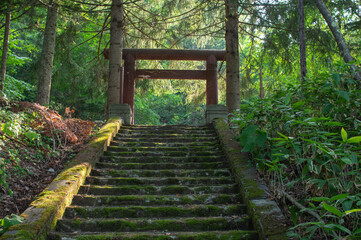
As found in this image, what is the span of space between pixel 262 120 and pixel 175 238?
2439 millimetres

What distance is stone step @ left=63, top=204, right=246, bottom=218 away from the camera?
412 cm

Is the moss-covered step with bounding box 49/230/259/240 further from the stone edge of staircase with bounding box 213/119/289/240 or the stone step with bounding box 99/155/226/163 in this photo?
the stone step with bounding box 99/155/226/163

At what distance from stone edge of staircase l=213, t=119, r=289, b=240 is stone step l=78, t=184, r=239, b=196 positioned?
1.00 feet

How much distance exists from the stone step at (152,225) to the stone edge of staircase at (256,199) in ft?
0.88

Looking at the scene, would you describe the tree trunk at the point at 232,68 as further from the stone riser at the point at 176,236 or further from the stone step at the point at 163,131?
the stone riser at the point at 176,236

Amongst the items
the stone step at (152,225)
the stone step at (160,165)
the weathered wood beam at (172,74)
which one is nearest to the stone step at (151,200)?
the stone step at (152,225)

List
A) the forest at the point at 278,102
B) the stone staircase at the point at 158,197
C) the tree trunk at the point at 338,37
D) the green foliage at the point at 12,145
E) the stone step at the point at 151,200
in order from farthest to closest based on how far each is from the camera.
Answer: the tree trunk at the point at 338,37 → the green foliage at the point at 12,145 → the stone step at the point at 151,200 → the stone staircase at the point at 158,197 → the forest at the point at 278,102

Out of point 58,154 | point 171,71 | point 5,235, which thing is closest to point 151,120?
point 171,71

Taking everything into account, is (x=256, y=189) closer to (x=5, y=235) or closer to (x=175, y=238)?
(x=175, y=238)

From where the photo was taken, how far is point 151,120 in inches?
835

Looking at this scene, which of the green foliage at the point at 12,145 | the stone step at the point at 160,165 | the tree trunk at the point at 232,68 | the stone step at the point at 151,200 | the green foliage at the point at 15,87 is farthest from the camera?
the green foliage at the point at 15,87

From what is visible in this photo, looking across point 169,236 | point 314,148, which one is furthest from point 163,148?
point 314,148

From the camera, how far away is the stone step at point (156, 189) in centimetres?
479

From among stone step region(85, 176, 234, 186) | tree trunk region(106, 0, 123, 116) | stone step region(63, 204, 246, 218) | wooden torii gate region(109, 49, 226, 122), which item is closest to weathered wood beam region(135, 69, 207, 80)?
wooden torii gate region(109, 49, 226, 122)
